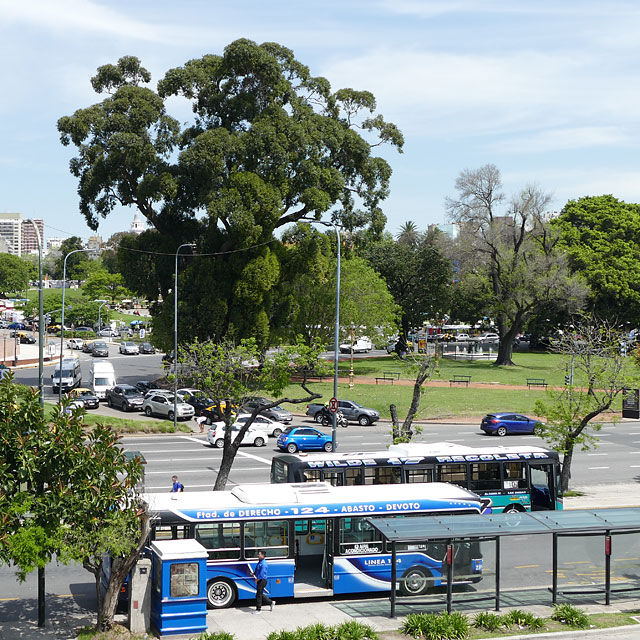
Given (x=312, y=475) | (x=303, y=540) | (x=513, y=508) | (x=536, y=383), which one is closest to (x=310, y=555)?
(x=303, y=540)

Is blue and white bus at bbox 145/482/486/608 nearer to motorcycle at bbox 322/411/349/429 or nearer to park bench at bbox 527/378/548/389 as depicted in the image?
motorcycle at bbox 322/411/349/429

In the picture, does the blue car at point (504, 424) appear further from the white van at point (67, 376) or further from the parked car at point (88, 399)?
the white van at point (67, 376)

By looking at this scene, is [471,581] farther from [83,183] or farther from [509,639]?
[83,183]

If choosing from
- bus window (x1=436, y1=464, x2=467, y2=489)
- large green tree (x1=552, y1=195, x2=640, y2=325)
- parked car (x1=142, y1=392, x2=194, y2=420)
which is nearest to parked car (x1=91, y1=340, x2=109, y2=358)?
parked car (x1=142, y1=392, x2=194, y2=420)

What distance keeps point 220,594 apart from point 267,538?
5.41ft

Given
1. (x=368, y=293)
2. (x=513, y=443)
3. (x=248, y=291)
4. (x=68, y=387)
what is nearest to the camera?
(x=513, y=443)

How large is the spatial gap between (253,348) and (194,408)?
19944 mm

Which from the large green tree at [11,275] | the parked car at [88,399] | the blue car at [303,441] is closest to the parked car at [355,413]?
the blue car at [303,441]

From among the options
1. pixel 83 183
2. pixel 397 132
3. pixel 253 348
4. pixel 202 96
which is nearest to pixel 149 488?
pixel 253 348

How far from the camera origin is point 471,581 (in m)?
19.5

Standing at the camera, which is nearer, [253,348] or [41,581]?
[41,581]

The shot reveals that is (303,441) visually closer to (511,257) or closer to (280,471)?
(280,471)

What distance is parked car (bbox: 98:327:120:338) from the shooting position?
132m

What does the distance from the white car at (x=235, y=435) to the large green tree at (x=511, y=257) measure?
4258 centimetres
